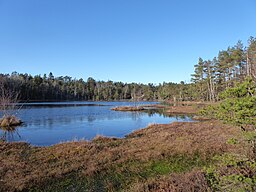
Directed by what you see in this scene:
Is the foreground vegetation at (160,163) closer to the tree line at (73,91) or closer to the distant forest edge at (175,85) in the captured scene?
the distant forest edge at (175,85)

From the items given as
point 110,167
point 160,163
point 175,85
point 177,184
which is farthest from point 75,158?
point 175,85

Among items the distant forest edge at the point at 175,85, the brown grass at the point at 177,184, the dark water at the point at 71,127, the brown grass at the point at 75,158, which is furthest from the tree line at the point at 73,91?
the brown grass at the point at 177,184

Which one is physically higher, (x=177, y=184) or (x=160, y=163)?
(x=177, y=184)

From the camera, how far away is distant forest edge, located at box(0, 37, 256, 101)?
155 ft

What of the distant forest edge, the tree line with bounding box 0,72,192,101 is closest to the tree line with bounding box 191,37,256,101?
the distant forest edge

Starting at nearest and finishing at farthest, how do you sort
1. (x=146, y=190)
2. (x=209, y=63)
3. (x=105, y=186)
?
1. (x=146, y=190)
2. (x=105, y=186)
3. (x=209, y=63)

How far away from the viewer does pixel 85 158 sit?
10.5 meters

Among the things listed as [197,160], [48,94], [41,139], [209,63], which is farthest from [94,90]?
[197,160]

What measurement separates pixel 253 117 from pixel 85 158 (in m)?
8.67

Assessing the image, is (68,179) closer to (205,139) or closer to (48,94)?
(205,139)

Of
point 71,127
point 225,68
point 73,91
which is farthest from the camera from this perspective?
point 73,91

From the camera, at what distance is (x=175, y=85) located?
97750 mm

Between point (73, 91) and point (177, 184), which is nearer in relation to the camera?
point (177, 184)

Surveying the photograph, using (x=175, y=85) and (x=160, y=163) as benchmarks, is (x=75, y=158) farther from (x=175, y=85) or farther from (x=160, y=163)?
(x=175, y=85)
